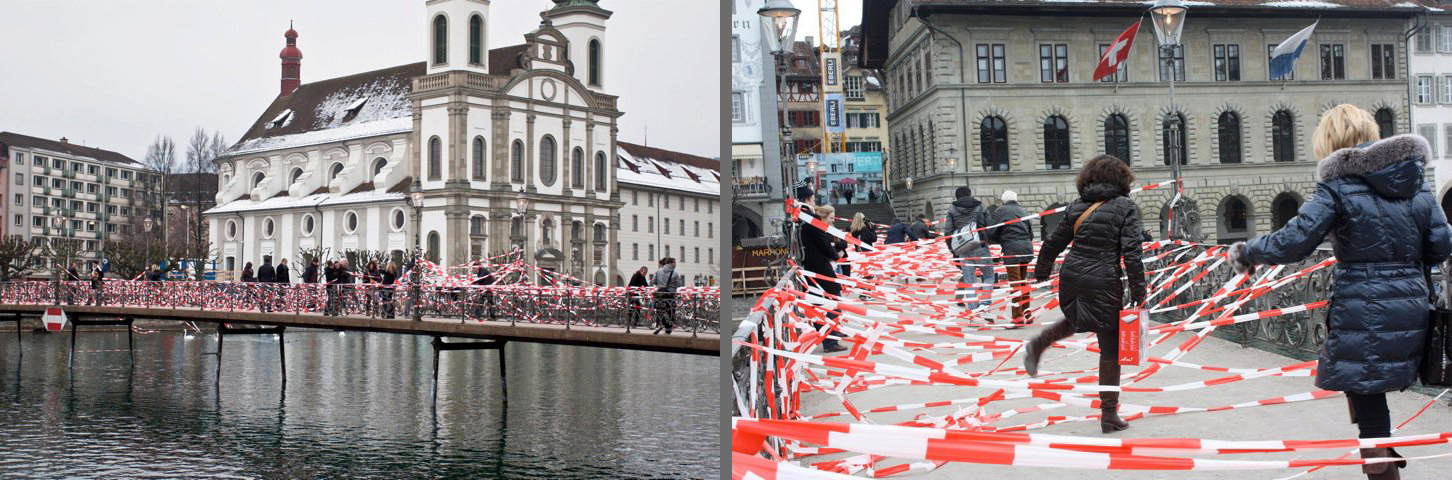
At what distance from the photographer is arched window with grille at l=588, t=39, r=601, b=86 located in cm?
5806

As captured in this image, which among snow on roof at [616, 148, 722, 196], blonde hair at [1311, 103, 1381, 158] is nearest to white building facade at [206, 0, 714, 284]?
snow on roof at [616, 148, 722, 196]

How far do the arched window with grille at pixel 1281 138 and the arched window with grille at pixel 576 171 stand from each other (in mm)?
27011

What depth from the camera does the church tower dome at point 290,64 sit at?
65.3 m

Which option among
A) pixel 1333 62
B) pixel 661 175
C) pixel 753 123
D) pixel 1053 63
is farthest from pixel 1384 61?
pixel 753 123

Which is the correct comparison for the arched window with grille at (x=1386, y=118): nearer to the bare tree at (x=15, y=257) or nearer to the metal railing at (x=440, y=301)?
the metal railing at (x=440, y=301)

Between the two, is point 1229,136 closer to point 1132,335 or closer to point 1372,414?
point 1132,335

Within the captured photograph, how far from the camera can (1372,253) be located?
4.20 metres

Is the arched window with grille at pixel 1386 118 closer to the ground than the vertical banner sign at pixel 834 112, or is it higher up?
closer to the ground

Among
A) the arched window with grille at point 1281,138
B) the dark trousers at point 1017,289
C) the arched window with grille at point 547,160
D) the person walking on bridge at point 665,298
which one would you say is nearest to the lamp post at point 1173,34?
the dark trousers at point 1017,289

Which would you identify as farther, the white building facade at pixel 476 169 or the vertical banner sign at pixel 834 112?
the white building facade at pixel 476 169

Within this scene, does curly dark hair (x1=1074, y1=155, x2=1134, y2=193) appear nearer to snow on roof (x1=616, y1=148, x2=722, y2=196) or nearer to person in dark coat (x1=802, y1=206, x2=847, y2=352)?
person in dark coat (x1=802, y1=206, x2=847, y2=352)

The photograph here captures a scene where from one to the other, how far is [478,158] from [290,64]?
1567 cm

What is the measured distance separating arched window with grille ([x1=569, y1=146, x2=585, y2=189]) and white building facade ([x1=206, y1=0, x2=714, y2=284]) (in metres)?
0.07

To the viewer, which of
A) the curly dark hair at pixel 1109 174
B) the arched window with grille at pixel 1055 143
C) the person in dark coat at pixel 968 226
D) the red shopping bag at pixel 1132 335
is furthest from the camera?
the arched window with grille at pixel 1055 143
